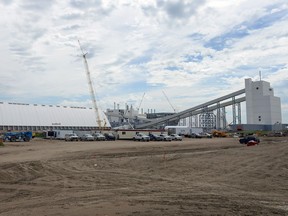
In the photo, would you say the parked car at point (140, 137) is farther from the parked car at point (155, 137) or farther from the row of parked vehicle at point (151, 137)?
the parked car at point (155, 137)

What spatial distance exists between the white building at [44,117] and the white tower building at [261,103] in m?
66.4

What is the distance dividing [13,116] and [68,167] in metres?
113

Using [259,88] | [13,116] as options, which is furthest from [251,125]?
[13,116]

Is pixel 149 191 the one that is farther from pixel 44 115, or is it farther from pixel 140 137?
pixel 44 115

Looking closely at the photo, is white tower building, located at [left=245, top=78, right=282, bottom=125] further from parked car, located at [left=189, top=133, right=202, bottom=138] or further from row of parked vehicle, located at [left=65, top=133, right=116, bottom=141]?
row of parked vehicle, located at [left=65, top=133, right=116, bottom=141]

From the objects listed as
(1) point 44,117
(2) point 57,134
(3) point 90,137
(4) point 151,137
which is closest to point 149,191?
(3) point 90,137

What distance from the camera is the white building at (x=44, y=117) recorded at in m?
129

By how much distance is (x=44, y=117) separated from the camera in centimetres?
14075

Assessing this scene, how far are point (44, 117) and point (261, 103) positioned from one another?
301 feet

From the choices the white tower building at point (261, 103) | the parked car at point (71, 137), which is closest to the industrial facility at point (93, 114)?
the white tower building at point (261, 103)

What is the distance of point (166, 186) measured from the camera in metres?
17.0

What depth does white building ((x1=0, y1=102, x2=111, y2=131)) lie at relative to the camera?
12888cm

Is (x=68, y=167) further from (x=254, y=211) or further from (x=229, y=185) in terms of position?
(x=254, y=211)

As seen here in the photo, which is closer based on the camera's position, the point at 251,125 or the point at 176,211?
the point at 176,211
